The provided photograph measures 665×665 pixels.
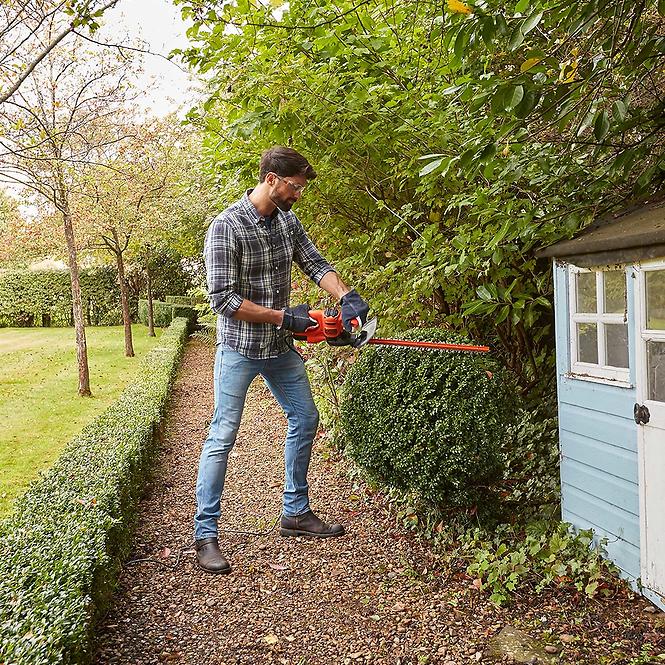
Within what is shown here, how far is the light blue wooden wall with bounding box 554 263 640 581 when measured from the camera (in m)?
2.93

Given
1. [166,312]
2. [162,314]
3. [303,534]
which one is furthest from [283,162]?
[162,314]

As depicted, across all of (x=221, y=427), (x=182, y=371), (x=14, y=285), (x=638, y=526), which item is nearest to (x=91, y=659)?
(x=221, y=427)

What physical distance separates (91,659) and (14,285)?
2401cm

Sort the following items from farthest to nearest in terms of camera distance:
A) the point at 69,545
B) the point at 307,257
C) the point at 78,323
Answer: the point at 78,323 → the point at 307,257 → the point at 69,545

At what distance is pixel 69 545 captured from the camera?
2857mm

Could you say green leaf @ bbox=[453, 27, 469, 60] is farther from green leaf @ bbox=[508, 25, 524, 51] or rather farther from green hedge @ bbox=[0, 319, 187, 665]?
green hedge @ bbox=[0, 319, 187, 665]

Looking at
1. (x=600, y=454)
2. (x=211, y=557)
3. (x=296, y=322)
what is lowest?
(x=211, y=557)

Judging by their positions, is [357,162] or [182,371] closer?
[357,162]

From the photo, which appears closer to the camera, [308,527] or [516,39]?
[516,39]

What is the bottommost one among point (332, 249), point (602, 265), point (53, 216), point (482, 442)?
point (482, 442)

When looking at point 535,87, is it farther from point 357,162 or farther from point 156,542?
point 156,542

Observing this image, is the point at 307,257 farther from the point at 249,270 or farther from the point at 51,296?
the point at 51,296

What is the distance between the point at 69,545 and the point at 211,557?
2.61ft

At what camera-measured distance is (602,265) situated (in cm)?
308
